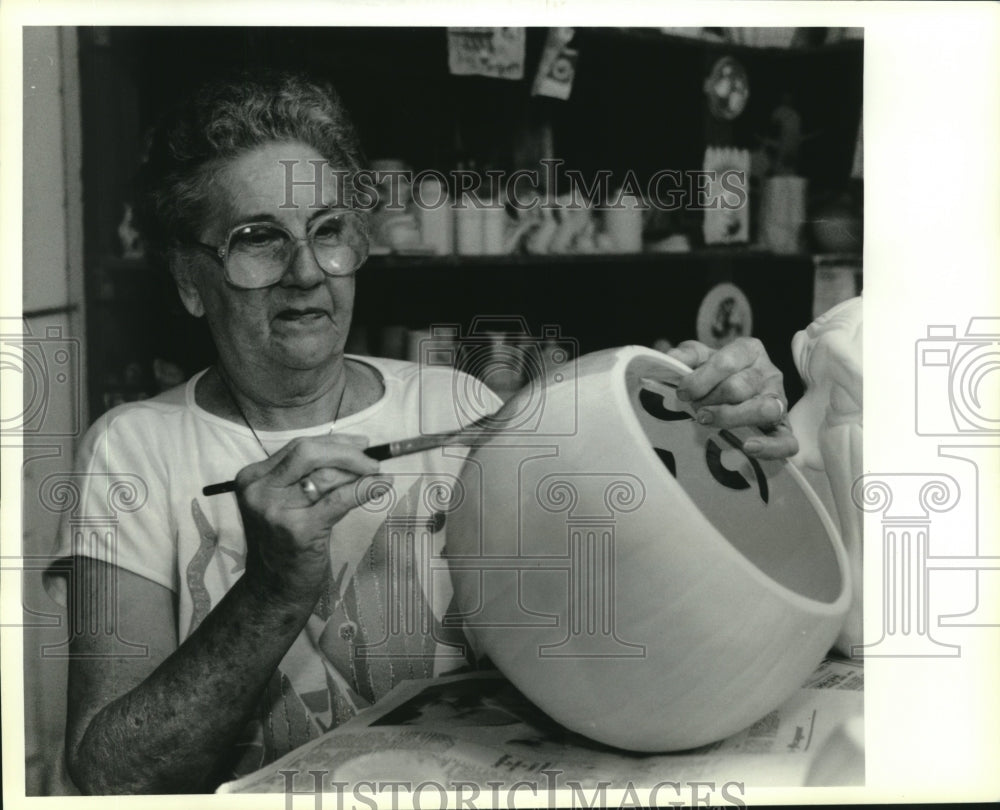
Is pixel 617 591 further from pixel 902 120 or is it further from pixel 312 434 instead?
pixel 902 120

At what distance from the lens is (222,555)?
50.2 inches

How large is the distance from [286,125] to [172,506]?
43cm

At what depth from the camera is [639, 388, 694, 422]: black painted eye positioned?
1.29 meters

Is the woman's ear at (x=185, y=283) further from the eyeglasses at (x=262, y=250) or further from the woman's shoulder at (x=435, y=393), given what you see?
the woman's shoulder at (x=435, y=393)

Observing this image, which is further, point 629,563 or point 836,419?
point 836,419

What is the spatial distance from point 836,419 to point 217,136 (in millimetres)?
754

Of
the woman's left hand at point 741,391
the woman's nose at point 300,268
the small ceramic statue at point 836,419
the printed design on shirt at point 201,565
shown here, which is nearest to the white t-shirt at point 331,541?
the printed design on shirt at point 201,565

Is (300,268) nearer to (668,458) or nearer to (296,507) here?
(296,507)

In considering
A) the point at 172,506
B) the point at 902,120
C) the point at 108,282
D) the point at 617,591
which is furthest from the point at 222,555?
the point at 902,120

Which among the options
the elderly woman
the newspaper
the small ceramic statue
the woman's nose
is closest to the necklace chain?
the elderly woman

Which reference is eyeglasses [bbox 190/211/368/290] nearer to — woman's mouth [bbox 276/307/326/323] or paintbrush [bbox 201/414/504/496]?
woman's mouth [bbox 276/307/326/323]

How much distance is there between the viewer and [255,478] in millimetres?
1275

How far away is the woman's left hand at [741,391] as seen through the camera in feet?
4.23

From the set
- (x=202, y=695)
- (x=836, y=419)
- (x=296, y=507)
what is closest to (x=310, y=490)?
(x=296, y=507)
